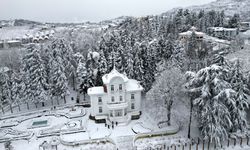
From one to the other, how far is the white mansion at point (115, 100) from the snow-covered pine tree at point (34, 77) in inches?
353

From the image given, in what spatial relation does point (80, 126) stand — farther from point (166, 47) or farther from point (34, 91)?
point (166, 47)

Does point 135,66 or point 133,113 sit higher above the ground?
point 135,66

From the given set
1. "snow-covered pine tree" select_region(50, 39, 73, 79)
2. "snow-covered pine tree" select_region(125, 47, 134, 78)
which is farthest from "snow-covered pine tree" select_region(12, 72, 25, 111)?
"snow-covered pine tree" select_region(125, 47, 134, 78)

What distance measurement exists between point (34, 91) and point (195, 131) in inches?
960

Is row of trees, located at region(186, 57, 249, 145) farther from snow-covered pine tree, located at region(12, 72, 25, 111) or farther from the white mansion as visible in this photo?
snow-covered pine tree, located at region(12, 72, 25, 111)

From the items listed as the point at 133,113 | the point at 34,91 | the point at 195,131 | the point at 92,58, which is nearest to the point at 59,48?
the point at 92,58

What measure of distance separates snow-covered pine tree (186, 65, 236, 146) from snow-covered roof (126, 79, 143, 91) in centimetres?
933

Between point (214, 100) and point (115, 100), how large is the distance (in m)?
13.3

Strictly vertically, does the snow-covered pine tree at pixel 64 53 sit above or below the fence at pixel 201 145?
above

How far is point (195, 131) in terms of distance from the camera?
88.6 feet

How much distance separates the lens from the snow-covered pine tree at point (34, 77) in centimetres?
→ 3403

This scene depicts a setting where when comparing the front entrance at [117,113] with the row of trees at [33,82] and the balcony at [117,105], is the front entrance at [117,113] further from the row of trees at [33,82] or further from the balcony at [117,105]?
the row of trees at [33,82]

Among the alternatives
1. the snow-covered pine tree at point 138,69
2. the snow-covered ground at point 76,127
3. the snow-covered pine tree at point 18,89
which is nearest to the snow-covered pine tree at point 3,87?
the snow-covered pine tree at point 18,89

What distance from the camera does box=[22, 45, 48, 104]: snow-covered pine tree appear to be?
3403 centimetres
